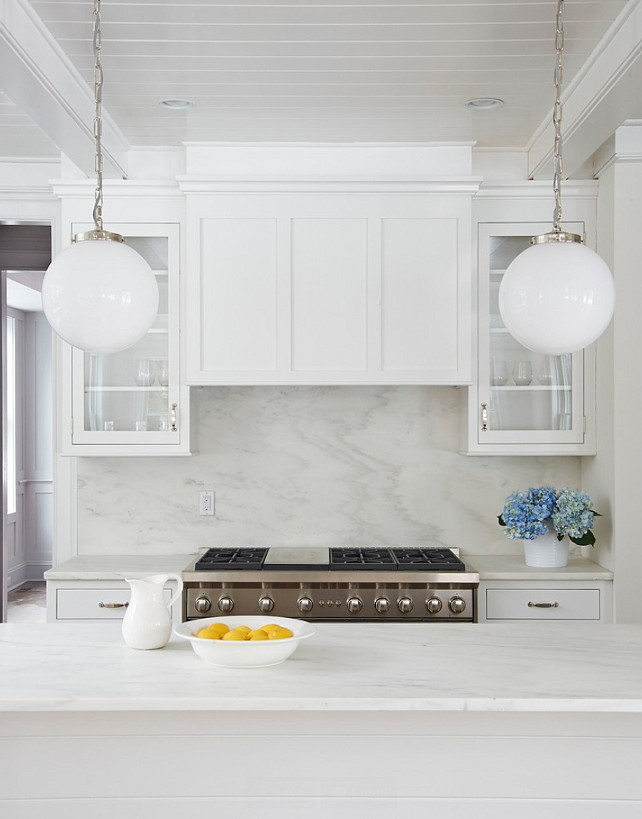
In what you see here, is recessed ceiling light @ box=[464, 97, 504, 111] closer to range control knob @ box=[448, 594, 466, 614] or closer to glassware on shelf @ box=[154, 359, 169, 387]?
glassware on shelf @ box=[154, 359, 169, 387]

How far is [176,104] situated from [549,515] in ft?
7.14

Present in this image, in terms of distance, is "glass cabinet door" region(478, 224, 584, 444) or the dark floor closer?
"glass cabinet door" region(478, 224, 584, 444)

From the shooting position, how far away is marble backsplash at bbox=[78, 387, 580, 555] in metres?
3.89

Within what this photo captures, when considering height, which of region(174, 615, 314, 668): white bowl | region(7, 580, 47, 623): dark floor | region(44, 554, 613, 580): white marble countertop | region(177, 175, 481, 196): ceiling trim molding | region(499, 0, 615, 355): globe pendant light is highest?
region(177, 175, 481, 196): ceiling trim molding

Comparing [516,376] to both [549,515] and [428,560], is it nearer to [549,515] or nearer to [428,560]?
[549,515]

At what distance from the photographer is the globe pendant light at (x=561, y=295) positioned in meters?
1.96

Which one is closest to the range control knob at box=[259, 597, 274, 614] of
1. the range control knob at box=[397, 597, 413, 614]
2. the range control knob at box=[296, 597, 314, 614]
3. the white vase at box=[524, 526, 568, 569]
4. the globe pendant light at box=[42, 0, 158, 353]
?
the range control knob at box=[296, 597, 314, 614]

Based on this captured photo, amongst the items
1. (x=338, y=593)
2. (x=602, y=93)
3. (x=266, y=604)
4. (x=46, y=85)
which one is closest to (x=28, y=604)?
(x=266, y=604)

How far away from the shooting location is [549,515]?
11.3ft

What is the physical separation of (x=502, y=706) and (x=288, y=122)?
244cm

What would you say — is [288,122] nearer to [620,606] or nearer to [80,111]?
[80,111]

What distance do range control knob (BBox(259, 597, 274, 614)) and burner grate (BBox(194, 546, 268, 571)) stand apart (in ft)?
0.46

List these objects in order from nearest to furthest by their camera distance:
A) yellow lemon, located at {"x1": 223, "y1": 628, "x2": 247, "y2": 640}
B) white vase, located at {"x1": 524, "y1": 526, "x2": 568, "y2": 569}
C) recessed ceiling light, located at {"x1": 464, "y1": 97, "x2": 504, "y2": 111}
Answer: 1. yellow lemon, located at {"x1": 223, "y1": 628, "x2": 247, "y2": 640}
2. recessed ceiling light, located at {"x1": 464, "y1": 97, "x2": 504, "y2": 111}
3. white vase, located at {"x1": 524, "y1": 526, "x2": 568, "y2": 569}

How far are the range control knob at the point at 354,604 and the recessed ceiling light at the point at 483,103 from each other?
194cm
